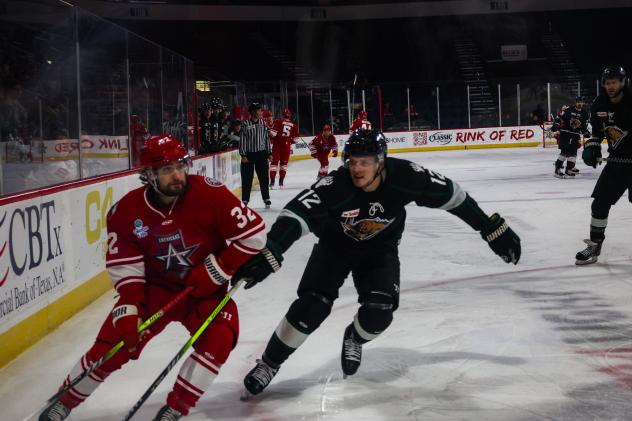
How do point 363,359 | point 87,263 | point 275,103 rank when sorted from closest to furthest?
point 363,359 → point 87,263 → point 275,103

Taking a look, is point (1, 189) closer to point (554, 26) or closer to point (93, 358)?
point (93, 358)

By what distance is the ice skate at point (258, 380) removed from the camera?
11.0ft

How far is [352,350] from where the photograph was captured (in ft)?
11.3

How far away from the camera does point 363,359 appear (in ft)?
12.7

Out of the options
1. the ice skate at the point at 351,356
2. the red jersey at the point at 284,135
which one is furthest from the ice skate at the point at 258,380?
the red jersey at the point at 284,135

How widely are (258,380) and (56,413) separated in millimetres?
810

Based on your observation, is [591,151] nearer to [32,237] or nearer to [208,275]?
[32,237]

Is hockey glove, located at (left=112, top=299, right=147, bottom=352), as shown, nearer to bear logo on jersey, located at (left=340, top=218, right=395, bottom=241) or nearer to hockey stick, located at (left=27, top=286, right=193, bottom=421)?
hockey stick, located at (left=27, top=286, right=193, bottom=421)

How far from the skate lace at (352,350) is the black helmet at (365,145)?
0.78 metres

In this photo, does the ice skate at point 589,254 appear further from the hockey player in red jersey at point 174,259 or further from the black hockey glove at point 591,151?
the hockey player in red jersey at point 174,259

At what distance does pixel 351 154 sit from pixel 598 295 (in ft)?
8.89

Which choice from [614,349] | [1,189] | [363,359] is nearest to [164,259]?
[363,359]

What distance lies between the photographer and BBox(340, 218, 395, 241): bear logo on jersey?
332 centimetres

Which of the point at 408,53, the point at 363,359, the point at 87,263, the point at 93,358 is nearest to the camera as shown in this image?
the point at 93,358
